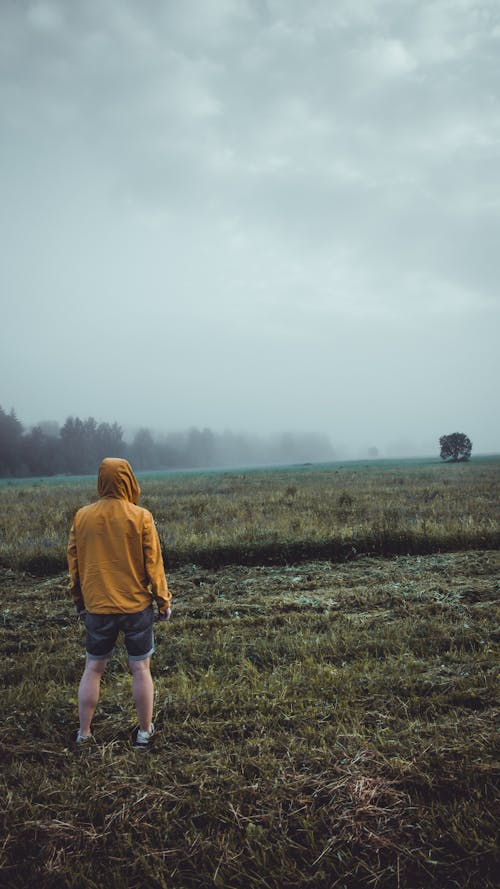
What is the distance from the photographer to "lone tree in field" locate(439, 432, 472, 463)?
93375 mm

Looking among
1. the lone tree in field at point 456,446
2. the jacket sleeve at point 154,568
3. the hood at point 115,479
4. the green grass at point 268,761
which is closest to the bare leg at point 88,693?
the green grass at point 268,761

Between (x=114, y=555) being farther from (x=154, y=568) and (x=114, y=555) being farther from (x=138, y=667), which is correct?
(x=138, y=667)

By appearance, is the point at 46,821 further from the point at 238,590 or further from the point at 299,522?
the point at 299,522

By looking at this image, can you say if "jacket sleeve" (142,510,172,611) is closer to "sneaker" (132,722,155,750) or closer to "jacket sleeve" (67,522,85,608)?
"jacket sleeve" (67,522,85,608)

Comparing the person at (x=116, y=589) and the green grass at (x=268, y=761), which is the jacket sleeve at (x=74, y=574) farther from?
the green grass at (x=268, y=761)

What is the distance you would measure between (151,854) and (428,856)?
60.9 inches

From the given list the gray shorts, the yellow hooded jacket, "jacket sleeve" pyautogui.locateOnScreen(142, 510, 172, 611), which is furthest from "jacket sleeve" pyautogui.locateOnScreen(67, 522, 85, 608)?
"jacket sleeve" pyautogui.locateOnScreen(142, 510, 172, 611)

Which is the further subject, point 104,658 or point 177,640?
point 177,640

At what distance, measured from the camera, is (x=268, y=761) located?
3.19 m

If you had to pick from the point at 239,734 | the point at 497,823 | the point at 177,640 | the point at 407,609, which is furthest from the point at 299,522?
the point at 497,823

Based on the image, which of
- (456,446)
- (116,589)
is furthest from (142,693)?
(456,446)

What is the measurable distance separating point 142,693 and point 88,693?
1.43ft

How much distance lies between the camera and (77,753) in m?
3.46

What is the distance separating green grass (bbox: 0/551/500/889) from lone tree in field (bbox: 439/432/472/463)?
318 feet
